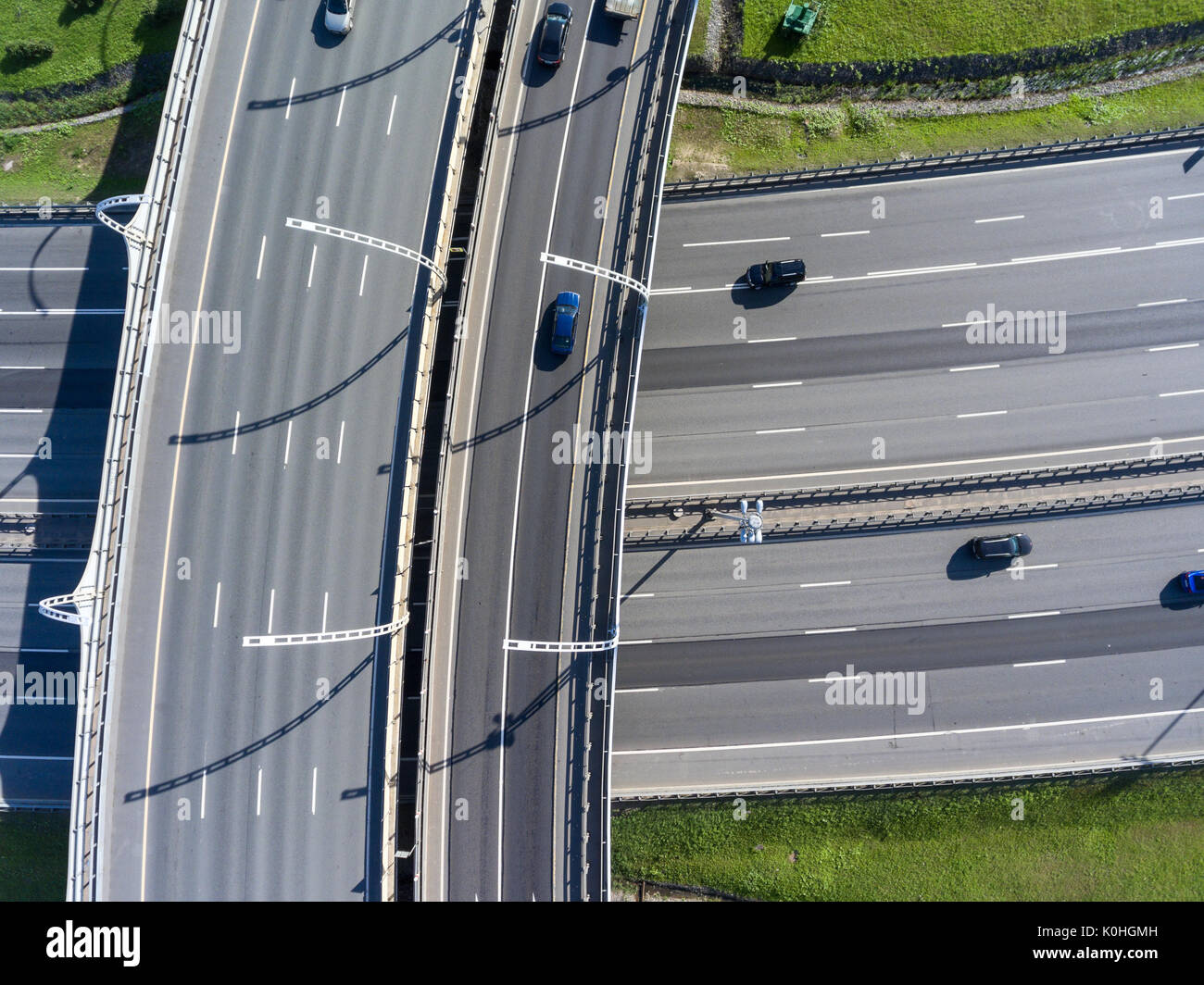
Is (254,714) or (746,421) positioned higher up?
(746,421)

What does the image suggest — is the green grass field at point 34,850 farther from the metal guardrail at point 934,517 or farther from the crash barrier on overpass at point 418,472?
the metal guardrail at point 934,517

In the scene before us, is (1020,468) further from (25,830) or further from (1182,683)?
(25,830)

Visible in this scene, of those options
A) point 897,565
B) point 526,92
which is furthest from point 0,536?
point 897,565

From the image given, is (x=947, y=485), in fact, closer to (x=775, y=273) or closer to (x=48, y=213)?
(x=775, y=273)

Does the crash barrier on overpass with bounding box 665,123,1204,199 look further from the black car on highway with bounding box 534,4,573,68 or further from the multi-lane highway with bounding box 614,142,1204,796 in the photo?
the black car on highway with bounding box 534,4,573,68

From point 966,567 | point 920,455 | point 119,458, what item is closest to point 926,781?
point 966,567

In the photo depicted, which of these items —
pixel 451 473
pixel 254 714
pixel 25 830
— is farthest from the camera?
pixel 25 830

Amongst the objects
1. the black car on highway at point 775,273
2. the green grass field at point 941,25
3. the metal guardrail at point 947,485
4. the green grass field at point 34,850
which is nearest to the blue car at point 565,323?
the metal guardrail at point 947,485

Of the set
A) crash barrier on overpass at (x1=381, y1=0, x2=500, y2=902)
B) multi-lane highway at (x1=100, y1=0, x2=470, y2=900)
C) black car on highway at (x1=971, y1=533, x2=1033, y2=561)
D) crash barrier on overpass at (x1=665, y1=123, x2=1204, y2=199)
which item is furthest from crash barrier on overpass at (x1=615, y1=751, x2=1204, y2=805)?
crash barrier on overpass at (x1=665, y1=123, x2=1204, y2=199)
